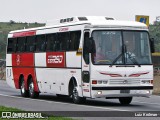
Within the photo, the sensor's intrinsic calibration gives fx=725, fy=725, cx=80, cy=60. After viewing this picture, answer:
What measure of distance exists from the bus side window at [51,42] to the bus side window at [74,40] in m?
1.89

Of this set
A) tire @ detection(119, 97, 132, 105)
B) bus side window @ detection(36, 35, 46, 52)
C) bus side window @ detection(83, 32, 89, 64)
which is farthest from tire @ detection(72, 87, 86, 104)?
bus side window @ detection(36, 35, 46, 52)

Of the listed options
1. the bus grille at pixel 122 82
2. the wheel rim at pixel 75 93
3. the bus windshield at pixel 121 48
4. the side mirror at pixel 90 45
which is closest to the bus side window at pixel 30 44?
the wheel rim at pixel 75 93

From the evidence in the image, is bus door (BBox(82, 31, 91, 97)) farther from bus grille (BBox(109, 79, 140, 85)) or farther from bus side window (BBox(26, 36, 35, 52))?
bus side window (BBox(26, 36, 35, 52))

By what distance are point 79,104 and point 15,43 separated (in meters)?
8.93

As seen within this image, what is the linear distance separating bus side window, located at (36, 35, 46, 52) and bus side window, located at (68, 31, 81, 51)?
3.24m

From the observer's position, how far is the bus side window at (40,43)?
29969mm

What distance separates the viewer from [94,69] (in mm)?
24828

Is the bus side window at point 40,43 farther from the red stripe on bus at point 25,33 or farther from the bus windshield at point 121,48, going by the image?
the bus windshield at point 121,48

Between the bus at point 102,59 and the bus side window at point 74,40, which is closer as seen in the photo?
the bus at point 102,59

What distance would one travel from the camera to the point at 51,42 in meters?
29.1

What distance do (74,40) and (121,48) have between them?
2.07 metres

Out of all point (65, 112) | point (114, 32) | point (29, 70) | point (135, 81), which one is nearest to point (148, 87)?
point (135, 81)

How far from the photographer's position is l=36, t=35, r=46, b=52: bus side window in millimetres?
29969

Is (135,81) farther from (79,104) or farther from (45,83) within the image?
(45,83)
